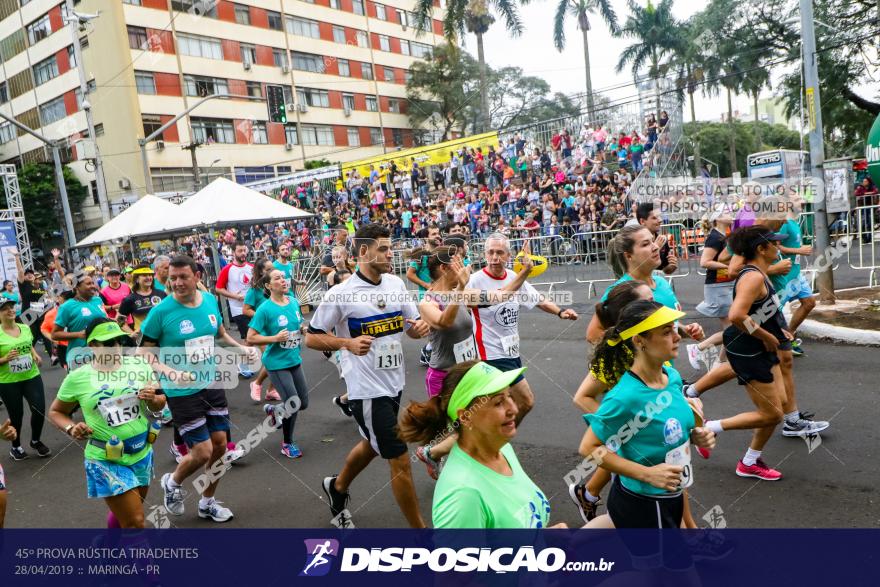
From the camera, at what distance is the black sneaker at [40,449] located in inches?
281

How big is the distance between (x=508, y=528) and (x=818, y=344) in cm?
708

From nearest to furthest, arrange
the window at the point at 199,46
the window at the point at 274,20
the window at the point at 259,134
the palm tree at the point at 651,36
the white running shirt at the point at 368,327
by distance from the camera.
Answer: the white running shirt at the point at 368,327
the palm tree at the point at 651,36
the window at the point at 199,46
the window at the point at 259,134
the window at the point at 274,20

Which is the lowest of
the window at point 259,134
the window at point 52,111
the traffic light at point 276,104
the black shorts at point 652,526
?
the black shorts at point 652,526

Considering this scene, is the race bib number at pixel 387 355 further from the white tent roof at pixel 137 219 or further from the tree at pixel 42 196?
the tree at pixel 42 196

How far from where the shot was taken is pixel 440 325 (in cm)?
458

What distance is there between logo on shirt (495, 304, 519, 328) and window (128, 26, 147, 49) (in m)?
39.9

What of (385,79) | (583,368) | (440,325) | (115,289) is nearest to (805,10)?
(583,368)

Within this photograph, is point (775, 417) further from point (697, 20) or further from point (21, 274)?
point (697, 20)

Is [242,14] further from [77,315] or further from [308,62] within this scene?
[77,315]

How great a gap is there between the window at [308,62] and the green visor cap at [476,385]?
49135 millimetres

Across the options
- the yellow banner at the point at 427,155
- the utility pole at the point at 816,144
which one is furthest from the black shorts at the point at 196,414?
the yellow banner at the point at 427,155

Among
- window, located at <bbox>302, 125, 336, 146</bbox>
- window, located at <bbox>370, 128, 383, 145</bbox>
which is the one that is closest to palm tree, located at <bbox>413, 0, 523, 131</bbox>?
window, located at <bbox>302, 125, 336, 146</bbox>

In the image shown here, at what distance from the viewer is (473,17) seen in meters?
31.0

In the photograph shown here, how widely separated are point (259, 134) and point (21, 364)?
40.6 m
